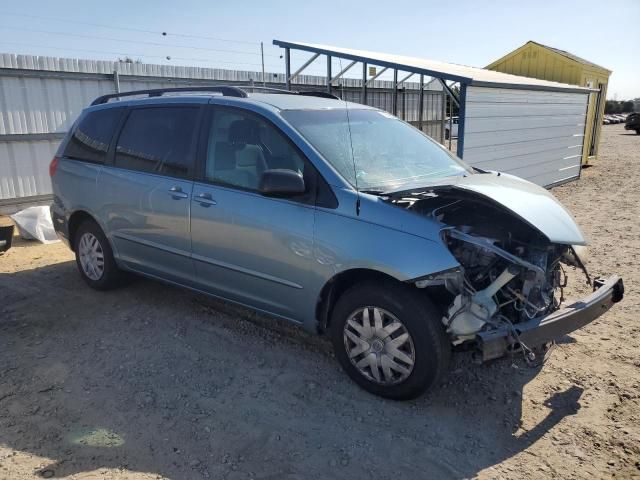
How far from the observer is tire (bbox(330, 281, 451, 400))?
3.12 m

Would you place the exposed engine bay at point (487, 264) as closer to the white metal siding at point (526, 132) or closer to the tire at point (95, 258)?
the tire at point (95, 258)

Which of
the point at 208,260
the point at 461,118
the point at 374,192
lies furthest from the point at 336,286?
the point at 461,118

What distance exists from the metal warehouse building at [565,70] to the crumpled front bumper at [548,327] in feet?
48.6

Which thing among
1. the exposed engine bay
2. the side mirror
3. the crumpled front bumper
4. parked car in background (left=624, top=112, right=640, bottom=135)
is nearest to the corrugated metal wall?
the side mirror

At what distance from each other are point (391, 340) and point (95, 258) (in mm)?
3365

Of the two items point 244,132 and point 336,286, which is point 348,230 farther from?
point 244,132

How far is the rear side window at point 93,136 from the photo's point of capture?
499 centimetres

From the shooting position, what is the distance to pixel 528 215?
3.18 metres

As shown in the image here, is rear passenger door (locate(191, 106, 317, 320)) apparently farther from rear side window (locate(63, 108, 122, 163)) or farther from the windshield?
rear side window (locate(63, 108, 122, 163))

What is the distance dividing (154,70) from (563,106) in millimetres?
9807

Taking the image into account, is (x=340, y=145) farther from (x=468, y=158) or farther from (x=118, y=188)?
(x=468, y=158)

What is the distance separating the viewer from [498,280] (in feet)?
10.3

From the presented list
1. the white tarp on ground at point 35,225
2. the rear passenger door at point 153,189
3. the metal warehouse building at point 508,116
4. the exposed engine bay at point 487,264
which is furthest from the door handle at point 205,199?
the metal warehouse building at point 508,116

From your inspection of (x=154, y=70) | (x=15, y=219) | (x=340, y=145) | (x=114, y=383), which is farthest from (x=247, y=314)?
(x=154, y=70)
